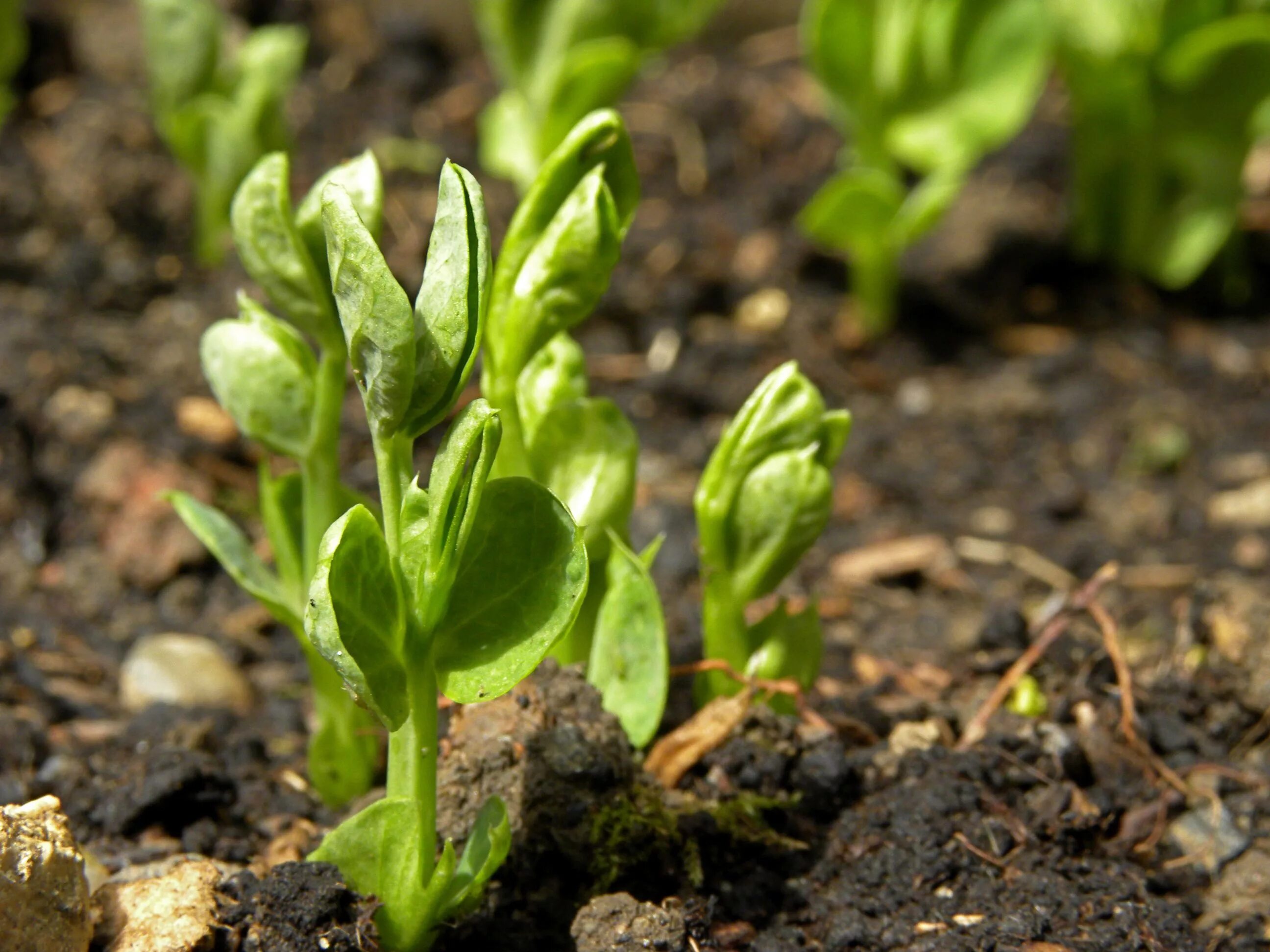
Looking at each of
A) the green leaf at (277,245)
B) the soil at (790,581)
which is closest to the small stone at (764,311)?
the soil at (790,581)

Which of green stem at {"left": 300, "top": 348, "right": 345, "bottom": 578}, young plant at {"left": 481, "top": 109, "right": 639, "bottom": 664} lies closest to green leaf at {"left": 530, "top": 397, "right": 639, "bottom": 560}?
young plant at {"left": 481, "top": 109, "right": 639, "bottom": 664}

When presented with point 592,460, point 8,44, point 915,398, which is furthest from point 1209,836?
point 8,44

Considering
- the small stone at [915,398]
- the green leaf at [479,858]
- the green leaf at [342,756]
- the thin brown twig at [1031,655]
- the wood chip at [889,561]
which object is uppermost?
the green leaf at [479,858]

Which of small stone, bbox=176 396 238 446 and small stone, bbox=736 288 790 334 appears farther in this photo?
small stone, bbox=736 288 790 334

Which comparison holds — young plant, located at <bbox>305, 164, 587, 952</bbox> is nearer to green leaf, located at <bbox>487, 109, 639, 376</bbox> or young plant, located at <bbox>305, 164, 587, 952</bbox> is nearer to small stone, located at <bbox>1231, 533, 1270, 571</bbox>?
green leaf, located at <bbox>487, 109, 639, 376</bbox>

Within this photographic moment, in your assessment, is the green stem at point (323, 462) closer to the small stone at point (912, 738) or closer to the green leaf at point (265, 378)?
the green leaf at point (265, 378)

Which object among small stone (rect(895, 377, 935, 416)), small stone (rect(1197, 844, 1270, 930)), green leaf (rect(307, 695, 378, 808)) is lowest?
small stone (rect(895, 377, 935, 416))
